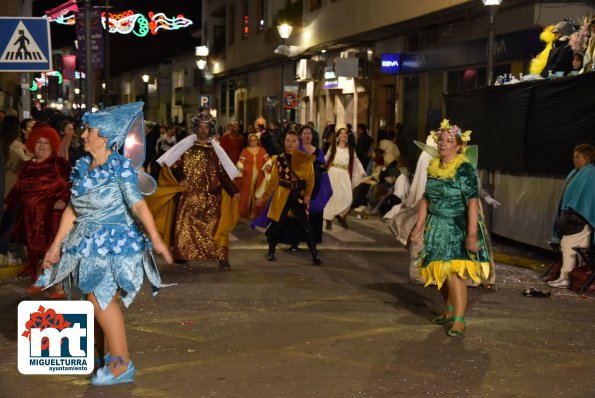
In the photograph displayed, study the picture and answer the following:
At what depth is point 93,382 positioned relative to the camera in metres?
6.18

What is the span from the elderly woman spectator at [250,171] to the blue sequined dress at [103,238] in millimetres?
10915

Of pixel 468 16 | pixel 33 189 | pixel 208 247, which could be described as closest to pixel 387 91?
pixel 468 16

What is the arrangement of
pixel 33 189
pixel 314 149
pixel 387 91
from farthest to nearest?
pixel 387 91 → pixel 314 149 → pixel 33 189

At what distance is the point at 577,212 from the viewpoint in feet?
34.6

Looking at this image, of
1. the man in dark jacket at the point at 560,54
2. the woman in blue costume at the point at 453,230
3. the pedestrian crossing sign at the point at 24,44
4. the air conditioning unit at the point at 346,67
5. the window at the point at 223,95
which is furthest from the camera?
the window at the point at 223,95

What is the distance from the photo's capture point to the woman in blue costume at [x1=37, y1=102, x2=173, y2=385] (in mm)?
5969

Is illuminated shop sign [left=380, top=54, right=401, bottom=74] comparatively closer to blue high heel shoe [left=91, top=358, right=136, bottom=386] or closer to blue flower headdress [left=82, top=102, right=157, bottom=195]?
blue flower headdress [left=82, top=102, right=157, bottom=195]

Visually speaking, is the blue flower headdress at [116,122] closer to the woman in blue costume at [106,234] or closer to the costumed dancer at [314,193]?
the woman in blue costume at [106,234]

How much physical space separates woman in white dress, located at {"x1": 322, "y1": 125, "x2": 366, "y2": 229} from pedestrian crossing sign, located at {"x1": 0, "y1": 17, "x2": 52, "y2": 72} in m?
5.85

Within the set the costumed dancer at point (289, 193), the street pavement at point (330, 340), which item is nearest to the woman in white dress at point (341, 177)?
the costumed dancer at point (289, 193)

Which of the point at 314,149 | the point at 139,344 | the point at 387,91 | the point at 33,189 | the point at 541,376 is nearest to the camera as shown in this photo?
the point at 541,376

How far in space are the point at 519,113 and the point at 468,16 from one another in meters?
7.85

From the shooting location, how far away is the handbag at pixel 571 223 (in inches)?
415

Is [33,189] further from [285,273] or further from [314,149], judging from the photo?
[314,149]
